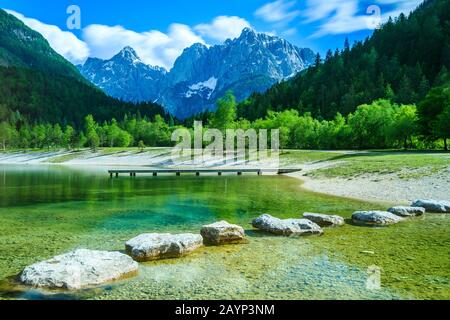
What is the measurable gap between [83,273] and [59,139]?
18818cm

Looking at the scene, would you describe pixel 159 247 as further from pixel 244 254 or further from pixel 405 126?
pixel 405 126

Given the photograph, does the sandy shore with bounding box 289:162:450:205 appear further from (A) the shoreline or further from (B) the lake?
(B) the lake

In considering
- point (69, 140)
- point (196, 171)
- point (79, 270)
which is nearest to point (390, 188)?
Answer: point (79, 270)

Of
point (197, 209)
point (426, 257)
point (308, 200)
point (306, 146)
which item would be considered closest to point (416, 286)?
point (426, 257)

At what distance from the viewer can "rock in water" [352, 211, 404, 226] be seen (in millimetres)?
22562

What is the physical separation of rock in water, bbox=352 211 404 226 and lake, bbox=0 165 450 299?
2.36 ft

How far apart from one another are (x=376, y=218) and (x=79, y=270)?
676 inches

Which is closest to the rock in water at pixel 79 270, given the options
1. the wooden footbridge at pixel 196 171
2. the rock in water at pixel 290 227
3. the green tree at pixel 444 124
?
the rock in water at pixel 290 227

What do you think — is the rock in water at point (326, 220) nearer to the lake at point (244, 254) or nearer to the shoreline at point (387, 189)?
the lake at point (244, 254)

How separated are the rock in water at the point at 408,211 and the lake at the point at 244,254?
60 cm

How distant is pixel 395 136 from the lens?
294ft

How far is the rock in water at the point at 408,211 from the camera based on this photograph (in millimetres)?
24406

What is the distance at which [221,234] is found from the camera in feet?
59.8

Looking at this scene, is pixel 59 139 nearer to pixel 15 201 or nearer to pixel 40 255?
pixel 15 201
